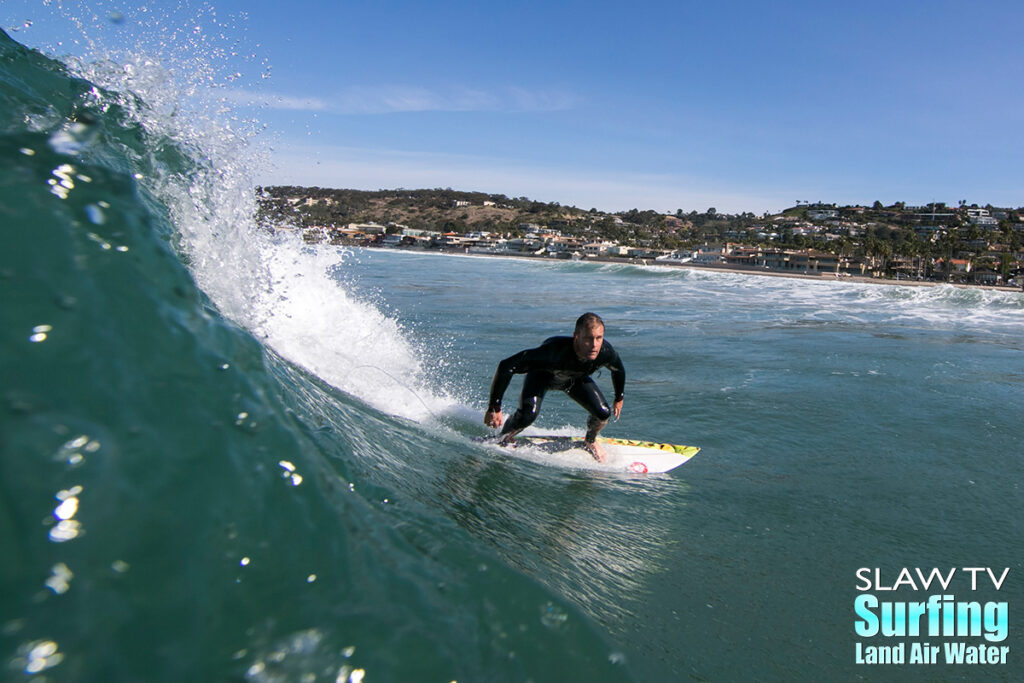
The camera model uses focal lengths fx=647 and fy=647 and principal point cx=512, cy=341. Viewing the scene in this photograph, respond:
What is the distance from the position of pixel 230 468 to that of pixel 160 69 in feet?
17.7

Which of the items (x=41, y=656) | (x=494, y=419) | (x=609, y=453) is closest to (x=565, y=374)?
(x=494, y=419)

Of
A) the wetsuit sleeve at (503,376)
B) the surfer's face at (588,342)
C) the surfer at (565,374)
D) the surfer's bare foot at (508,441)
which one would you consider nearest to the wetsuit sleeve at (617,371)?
the surfer at (565,374)

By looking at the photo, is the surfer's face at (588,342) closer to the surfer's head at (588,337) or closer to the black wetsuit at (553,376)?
the surfer's head at (588,337)

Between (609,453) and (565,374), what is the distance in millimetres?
1008

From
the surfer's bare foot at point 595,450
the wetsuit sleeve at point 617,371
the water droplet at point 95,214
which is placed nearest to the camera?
the water droplet at point 95,214

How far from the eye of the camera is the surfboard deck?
6.37 metres

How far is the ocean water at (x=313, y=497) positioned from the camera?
1730 mm

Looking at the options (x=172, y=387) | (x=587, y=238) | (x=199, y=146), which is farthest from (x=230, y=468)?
(x=587, y=238)

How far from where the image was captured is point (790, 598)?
3949 millimetres

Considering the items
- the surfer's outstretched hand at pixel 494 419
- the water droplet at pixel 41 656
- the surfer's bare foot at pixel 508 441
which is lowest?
the surfer's bare foot at pixel 508 441

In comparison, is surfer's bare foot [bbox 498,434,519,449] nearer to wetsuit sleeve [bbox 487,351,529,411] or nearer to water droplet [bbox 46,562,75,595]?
wetsuit sleeve [bbox 487,351,529,411]

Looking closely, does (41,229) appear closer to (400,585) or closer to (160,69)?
(400,585)

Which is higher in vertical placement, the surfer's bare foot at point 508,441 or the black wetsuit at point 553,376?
the black wetsuit at point 553,376

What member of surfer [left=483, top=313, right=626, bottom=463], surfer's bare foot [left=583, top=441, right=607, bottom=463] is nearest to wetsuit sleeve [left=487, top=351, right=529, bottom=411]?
surfer [left=483, top=313, right=626, bottom=463]
